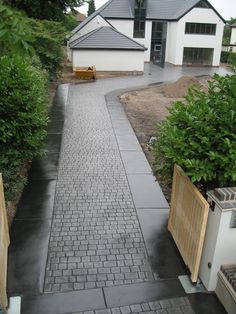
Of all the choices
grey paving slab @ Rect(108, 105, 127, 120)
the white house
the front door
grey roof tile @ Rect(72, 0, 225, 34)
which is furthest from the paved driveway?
the front door

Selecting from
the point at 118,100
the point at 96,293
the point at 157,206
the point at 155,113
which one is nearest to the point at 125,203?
the point at 157,206

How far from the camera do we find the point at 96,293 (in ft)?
16.4

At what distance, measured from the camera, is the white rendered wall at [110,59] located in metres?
30.2

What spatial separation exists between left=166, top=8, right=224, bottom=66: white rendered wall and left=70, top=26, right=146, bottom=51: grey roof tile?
10.5 metres

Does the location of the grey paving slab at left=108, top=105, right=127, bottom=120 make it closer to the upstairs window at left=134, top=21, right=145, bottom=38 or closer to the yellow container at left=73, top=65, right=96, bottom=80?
the yellow container at left=73, top=65, right=96, bottom=80

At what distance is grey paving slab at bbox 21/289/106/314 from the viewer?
466 cm

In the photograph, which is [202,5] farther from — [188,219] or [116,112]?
[188,219]

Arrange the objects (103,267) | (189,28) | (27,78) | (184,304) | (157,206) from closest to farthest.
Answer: (184,304)
(103,267)
(157,206)
(27,78)
(189,28)

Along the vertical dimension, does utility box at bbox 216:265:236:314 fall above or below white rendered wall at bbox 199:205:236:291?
below

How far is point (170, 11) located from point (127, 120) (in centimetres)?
3240

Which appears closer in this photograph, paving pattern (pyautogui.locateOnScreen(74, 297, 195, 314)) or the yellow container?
paving pattern (pyautogui.locateOnScreen(74, 297, 195, 314))

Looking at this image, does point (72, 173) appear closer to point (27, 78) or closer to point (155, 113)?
point (27, 78)

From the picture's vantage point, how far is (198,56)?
136ft

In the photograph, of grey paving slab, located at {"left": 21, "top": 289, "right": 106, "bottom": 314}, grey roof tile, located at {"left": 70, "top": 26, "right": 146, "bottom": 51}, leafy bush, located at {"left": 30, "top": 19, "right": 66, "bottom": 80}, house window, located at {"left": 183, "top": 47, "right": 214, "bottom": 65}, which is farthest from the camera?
house window, located at {"left": 183, "top": 47, "right": 214, "bottom": 65}
